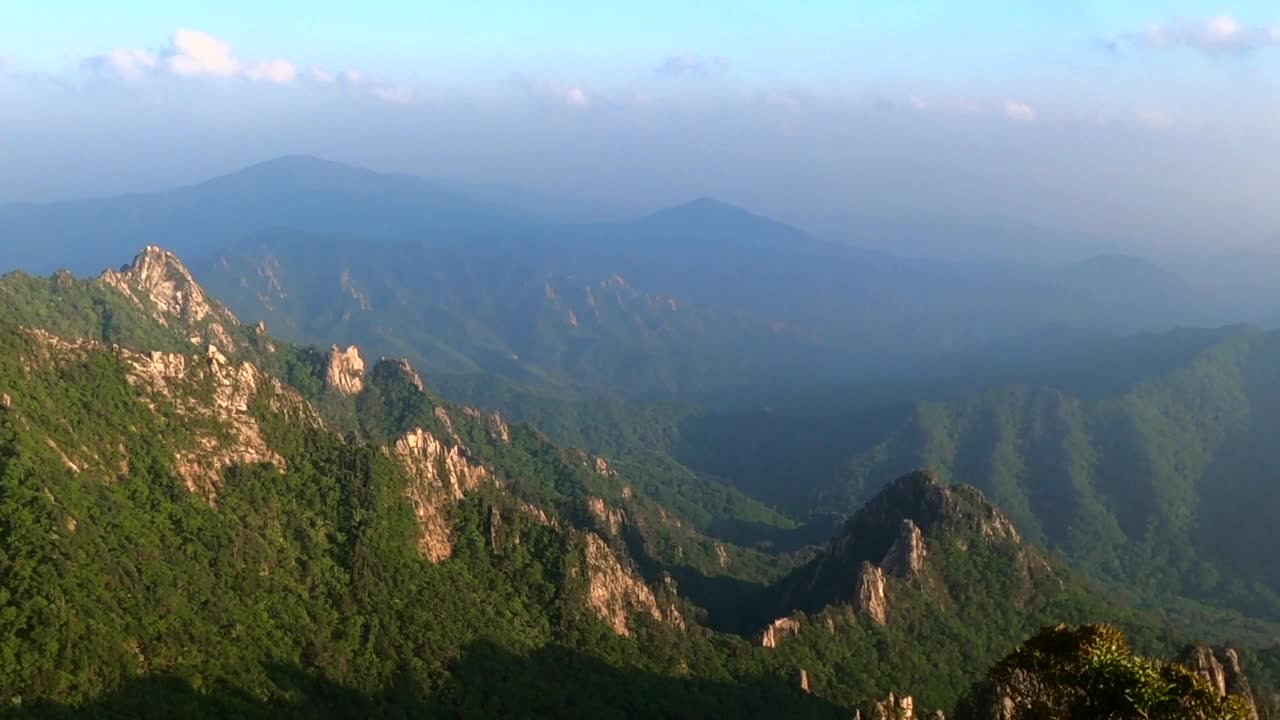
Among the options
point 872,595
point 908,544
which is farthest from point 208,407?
point 908,544

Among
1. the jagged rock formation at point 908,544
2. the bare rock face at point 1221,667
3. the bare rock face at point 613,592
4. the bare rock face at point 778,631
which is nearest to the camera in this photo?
the bare rock face at point 1221,667

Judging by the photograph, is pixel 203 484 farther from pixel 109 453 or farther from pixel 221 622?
pixel 221 622

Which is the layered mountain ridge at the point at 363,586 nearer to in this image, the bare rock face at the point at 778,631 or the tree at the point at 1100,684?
the bare rock face at the point at 778,631

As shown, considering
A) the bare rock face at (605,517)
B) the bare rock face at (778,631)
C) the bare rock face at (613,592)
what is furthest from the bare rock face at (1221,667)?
the bare rock face at (605,517)

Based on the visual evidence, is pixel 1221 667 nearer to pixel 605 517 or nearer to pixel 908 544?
pixel 908 544

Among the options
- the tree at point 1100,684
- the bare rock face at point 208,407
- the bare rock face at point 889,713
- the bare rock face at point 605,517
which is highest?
the tree at point 1100,684

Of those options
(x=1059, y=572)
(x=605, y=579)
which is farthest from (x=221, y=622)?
(x=1059, y=572)

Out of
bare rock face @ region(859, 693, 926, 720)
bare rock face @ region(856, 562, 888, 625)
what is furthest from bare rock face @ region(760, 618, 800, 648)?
bare rock face @ region(859, 693, 926, 720)

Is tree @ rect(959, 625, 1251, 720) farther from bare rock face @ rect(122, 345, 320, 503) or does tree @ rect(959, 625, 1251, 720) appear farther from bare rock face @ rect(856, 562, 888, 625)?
bare rock face @ rect(122, 345, 320, 503)
